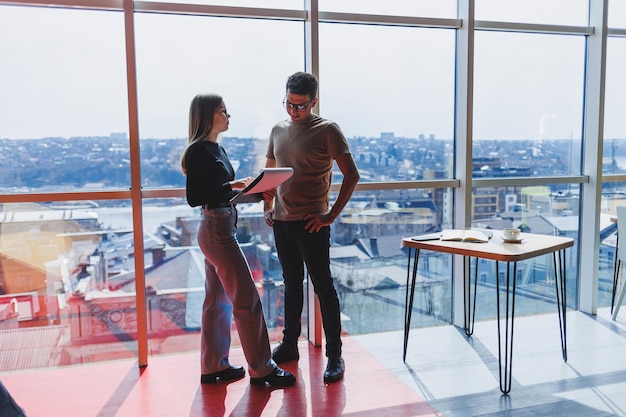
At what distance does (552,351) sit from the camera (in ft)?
11.5

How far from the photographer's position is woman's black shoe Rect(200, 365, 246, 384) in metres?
3.11

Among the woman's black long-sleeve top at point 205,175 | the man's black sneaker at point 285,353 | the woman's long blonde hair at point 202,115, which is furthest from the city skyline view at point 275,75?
the man's black sneaker at point 285,353

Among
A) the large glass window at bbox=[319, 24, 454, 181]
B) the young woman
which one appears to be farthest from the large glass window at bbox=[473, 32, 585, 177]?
the young woman

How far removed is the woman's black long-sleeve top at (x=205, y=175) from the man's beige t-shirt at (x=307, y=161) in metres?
0.38

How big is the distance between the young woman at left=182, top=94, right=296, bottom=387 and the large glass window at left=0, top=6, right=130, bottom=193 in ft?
2.17

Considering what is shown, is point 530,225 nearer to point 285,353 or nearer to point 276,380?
point 285,353

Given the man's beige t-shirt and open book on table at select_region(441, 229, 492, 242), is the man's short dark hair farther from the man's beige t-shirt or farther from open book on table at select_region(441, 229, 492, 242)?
open book on table at select_region(441, 229, 492, 242)

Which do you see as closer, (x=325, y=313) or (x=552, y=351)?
(x=325, y=313)

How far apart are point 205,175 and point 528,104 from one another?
2.48 m

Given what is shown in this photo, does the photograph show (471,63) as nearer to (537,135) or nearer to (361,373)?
(537,135)

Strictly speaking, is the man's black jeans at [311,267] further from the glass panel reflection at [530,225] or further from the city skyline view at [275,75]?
the glass panel reflection at [530,225]

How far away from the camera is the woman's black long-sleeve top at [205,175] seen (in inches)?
111

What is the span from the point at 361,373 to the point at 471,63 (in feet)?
6.81

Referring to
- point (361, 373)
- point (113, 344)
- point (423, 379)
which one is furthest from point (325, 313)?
point (113, 344)
